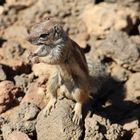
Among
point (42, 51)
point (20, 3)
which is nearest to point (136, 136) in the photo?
point (42, 51)

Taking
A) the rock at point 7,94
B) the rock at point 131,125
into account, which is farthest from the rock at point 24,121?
the rock at point 131,125

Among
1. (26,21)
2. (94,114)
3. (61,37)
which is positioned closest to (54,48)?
(61,37)

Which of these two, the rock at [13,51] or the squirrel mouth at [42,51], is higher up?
the squirrel mouth at [42,51]

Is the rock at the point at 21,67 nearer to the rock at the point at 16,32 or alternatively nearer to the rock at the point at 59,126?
the rock at the point at 16,32

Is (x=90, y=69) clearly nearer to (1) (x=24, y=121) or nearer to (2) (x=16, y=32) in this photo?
(1) (x=24, y=121)

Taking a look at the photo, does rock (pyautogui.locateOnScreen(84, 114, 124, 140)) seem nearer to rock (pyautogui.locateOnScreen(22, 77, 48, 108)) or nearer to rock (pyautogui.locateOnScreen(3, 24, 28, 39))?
rock (pyautogui.locateOnScreen(22, 77, 48, 108))

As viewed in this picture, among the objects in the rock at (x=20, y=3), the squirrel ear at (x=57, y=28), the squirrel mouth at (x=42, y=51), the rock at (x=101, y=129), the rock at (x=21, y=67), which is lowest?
the rock at (x=101, y=129)
